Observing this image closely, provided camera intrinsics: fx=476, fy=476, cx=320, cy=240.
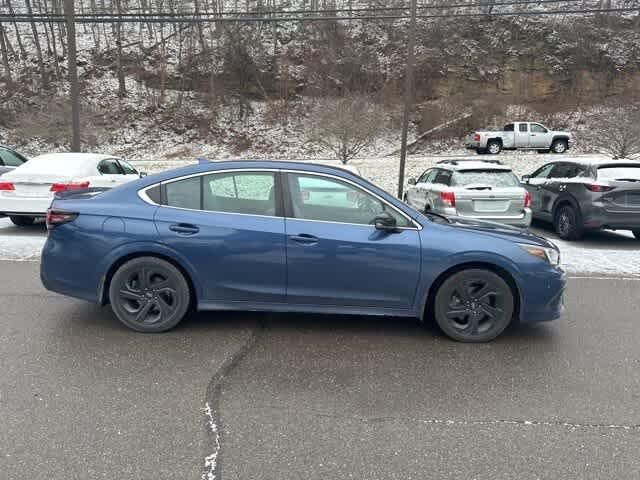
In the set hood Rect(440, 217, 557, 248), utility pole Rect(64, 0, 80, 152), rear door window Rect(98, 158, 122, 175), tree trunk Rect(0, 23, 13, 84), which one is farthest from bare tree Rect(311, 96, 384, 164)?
tree trunk Rect(0, 23, 13, 84)

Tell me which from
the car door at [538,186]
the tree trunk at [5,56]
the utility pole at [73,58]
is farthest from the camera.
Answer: the tree trunk at [5,56]

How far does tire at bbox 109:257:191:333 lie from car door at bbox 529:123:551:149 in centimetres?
2528

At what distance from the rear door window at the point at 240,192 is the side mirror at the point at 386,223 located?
92 cm

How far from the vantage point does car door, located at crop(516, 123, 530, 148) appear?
25391mm

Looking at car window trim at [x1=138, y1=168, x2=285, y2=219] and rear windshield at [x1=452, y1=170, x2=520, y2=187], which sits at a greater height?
car window trim at [x1=138, y1=168, x2=285, y2=219]

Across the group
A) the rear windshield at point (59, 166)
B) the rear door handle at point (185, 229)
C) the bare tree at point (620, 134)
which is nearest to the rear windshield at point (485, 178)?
the rear door handle at point (185, 229)

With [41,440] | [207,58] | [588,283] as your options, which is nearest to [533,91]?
[207,58]

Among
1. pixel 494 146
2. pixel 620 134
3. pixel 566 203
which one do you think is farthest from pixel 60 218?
pixel 494 146

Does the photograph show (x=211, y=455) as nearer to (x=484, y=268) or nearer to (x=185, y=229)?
(x=185, y=229)

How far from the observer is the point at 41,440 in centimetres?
268

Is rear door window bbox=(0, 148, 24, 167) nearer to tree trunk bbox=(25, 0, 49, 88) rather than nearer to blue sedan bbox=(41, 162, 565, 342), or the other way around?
blue sedan bbox=(41, 162, 565, 342)

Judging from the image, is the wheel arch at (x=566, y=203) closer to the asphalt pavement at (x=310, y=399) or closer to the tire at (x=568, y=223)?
the tire at (x=568, y=223)

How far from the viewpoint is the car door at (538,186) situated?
411 inches

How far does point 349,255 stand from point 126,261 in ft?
6.49
